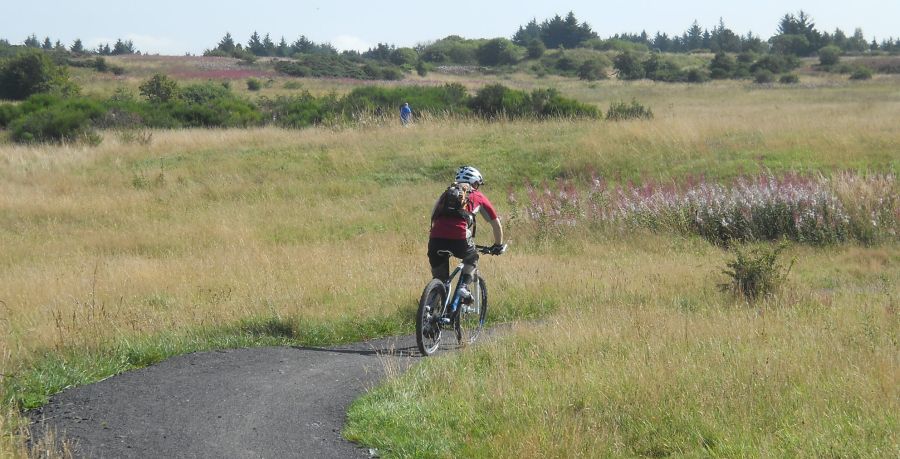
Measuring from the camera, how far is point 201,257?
15.2 meters

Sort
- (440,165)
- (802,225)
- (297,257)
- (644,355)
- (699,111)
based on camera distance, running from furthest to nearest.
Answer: (699,111) < (440,165) < (802,225) < (297,257) < (644,355)

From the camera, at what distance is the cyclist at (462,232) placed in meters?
9.09

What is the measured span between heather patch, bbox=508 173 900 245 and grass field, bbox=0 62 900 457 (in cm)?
42

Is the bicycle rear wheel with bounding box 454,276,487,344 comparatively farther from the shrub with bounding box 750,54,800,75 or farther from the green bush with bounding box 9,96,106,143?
the shrub with bounding box 750,54,800,75

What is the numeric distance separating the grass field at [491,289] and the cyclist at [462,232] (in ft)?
2.73

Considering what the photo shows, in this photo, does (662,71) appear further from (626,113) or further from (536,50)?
(626,113)

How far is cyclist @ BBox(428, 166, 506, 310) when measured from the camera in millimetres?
9086

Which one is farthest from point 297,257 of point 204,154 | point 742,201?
point 204,154

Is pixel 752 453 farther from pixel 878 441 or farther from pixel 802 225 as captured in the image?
pixel 802 225

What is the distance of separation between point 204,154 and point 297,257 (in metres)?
13.5

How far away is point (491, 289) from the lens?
39.8 ft

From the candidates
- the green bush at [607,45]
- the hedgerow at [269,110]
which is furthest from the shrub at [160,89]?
the green bush at [607,45]

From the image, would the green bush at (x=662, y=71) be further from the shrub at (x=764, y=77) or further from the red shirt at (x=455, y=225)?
the red shirt at (x=455, y=225)

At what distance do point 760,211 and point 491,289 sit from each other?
20.9 ft
